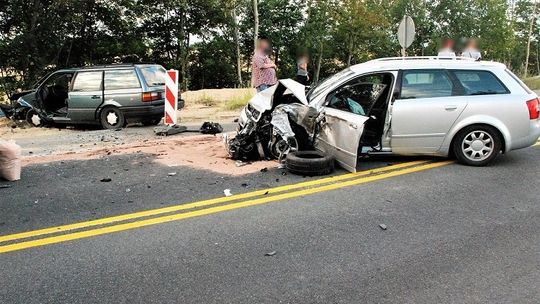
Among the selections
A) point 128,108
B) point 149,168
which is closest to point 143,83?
point 128,108

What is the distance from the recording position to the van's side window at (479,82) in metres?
6.47

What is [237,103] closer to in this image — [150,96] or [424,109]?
[150,96]

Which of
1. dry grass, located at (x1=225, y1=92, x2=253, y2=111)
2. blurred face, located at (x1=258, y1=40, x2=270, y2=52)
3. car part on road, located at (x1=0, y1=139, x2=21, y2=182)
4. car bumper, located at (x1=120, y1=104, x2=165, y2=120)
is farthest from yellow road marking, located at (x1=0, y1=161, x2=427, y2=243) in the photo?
dry grass, located at (x1=225, y1=92, x2=253, y2=111)

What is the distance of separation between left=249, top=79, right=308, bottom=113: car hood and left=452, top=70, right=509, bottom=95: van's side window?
88.2 inches

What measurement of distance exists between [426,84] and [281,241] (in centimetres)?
376

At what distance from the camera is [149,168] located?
6.73 meters

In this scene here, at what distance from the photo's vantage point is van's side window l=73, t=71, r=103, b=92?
36.8 feet

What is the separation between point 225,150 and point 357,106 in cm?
239

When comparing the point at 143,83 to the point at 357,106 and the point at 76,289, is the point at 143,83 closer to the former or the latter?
the point at 357,106

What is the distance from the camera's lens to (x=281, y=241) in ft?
13.0

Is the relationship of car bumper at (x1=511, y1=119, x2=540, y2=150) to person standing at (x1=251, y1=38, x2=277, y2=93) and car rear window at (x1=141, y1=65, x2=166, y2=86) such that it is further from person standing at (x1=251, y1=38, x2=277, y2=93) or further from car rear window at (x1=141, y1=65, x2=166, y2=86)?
car rear window at (x1=141, y1=65, x2=166, y2=86)

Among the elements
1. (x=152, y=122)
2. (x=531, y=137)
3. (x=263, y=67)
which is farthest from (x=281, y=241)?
(x=152, y=122)

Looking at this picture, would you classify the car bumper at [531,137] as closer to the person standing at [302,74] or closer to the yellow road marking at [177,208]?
the yellow road marking at [177,208]

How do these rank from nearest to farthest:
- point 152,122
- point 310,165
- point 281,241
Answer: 1. point 281,241
2. point 310,165
3. point 152,122
